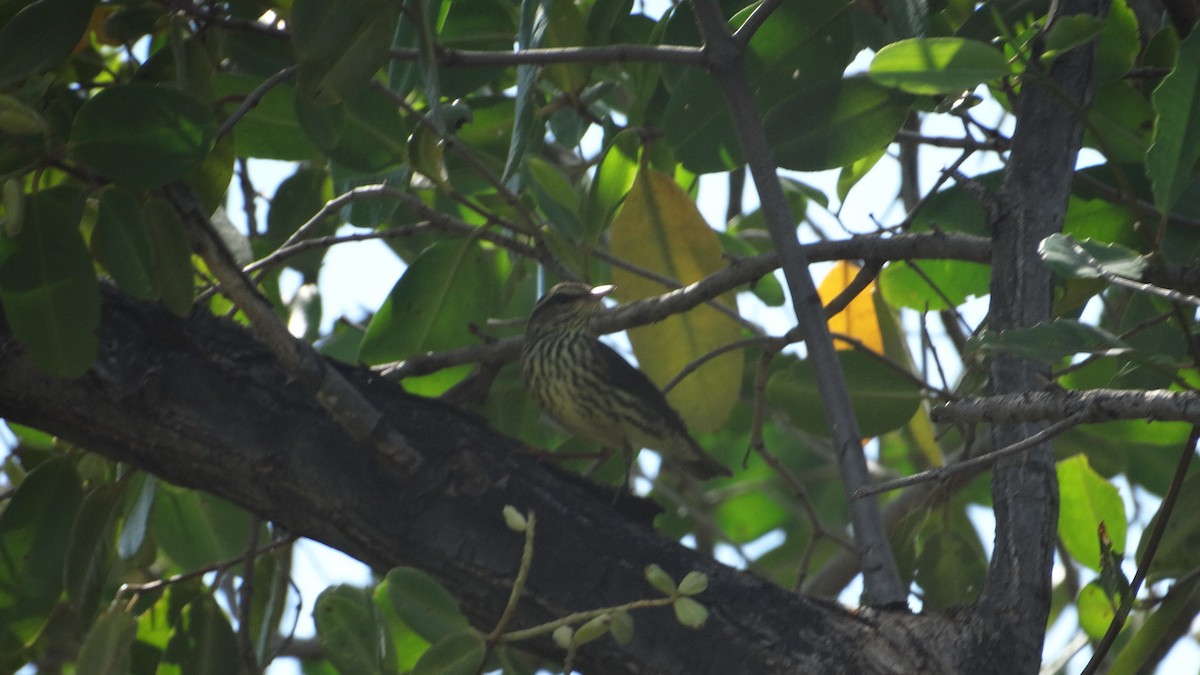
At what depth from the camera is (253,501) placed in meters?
2.43

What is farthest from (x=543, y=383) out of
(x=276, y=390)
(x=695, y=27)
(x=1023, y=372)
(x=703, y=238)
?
(x=1023, y=372)

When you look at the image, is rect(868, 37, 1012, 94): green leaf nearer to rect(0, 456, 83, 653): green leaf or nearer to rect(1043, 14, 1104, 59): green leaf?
rect(1043, 14, 1104, 59): green leaf

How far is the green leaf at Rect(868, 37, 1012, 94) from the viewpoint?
2.04 m

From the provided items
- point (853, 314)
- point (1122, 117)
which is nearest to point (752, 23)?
point (1122, 117)

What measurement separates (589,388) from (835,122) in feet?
5.71

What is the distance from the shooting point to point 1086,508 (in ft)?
10.0

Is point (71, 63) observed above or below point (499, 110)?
below

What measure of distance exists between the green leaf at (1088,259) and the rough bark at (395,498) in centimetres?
81

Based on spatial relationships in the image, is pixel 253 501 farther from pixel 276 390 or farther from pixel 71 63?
pixel 71 63

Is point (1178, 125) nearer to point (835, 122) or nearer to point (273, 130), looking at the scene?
point (835, 122)

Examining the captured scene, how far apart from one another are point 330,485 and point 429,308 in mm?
980

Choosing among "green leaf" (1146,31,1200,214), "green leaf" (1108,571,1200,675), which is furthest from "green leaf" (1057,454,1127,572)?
"green leaf" (1146,31,1200,214)

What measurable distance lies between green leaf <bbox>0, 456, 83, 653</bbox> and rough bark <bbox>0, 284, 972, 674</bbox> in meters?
0.36

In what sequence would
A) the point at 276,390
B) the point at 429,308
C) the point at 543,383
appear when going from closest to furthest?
the point at 276,390, the point at 429,308, the point at 543,383
